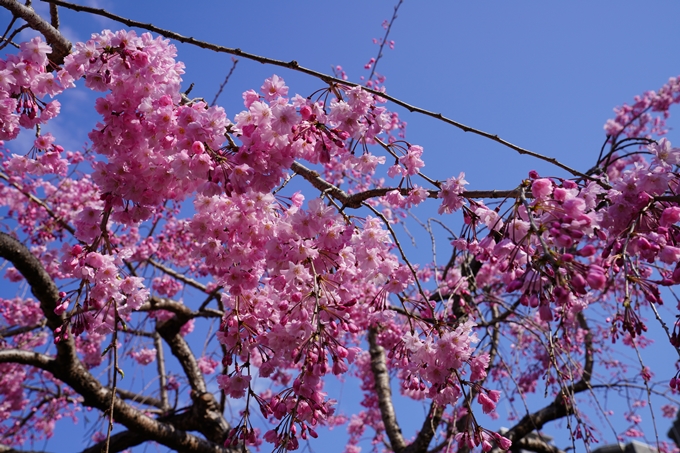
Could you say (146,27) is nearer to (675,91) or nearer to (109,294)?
(109,294)

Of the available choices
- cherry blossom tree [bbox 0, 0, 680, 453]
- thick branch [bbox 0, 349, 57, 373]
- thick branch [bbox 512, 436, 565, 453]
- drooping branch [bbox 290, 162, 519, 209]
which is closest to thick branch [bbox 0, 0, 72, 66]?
cherry blossom tree [bbox 0, 0, 680, 453]

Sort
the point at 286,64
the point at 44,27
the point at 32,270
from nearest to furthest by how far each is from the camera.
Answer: the point at 286,64 → the point at 44,27 → the point at 32,270

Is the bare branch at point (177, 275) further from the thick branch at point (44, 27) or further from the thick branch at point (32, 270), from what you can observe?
the thick branch at point (44, 27)

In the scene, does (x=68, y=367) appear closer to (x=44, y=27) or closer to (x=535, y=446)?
(x=44, y=27)

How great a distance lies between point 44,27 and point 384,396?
4525mm

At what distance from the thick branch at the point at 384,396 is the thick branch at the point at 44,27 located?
13.3 feet

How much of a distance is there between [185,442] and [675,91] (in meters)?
10.5

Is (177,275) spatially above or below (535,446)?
above

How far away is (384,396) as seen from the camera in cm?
530

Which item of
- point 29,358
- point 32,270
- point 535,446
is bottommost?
point 535,446

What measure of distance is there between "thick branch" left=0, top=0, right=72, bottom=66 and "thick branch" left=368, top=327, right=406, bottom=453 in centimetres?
406

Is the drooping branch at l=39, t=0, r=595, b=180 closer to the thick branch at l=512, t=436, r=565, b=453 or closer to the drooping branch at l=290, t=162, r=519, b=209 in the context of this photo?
the drooping branch at l=290, t=162, r=519, b=209

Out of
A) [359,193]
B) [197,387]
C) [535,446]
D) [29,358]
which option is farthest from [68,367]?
[535,446]

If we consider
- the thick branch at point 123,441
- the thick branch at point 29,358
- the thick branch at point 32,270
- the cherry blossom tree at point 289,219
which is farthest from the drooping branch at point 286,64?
the thick branch at point 123,441
